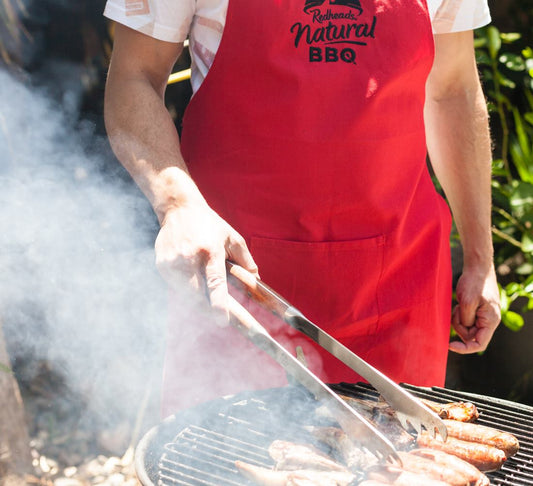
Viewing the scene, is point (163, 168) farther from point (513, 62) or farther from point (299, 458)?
point (513, 62)

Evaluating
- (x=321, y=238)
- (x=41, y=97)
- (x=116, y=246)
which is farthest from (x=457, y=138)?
(x=41, y=97)

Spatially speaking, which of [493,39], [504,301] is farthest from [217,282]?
[493,39]

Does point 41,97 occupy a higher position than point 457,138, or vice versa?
point 457,138

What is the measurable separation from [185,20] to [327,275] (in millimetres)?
999

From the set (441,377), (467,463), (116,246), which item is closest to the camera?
(467,463)

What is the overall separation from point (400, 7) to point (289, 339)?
1.25 meters

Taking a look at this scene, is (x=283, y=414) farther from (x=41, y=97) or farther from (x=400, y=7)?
(x=41, y=97)

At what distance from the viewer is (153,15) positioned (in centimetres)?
202

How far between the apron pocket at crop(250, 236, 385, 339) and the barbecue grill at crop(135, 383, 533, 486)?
26 centimetres

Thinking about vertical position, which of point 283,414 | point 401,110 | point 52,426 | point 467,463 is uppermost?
point 401,110

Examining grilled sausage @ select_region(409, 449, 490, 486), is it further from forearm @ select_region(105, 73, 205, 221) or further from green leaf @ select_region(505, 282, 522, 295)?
green leaf @ select_region(505, 282, 522, 295)

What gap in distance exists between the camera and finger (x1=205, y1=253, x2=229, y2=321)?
1490 millimetres

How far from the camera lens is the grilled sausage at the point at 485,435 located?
1.87 m

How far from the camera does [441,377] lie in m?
2.71
